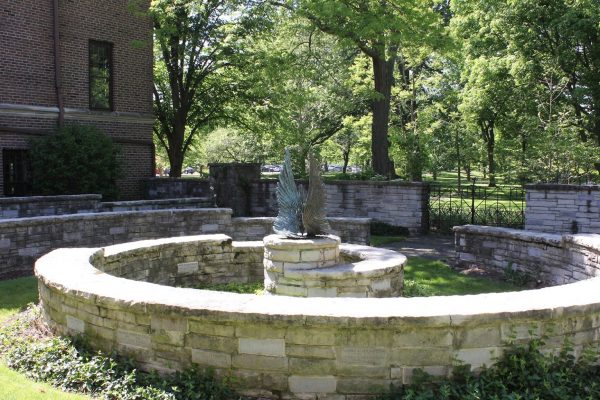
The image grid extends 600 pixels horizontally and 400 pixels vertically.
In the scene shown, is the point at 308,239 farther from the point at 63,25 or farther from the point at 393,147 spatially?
the point at 393,147

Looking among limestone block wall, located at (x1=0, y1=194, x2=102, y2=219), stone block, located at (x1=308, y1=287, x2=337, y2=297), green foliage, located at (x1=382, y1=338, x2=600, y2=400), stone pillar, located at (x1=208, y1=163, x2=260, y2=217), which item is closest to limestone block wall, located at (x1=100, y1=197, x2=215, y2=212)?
limestone block wall, located at (x1=0, y1=194, x2=102, y2=219)

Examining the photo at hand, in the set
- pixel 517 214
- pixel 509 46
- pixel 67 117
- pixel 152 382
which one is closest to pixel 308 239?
pixel 152 382

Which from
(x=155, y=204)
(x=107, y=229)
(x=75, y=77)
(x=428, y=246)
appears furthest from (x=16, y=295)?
Result: (x=75, y=77)

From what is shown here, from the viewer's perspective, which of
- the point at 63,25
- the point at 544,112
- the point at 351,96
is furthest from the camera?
the point at 351,96

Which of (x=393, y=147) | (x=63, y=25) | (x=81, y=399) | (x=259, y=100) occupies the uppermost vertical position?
(x=63, y=25)

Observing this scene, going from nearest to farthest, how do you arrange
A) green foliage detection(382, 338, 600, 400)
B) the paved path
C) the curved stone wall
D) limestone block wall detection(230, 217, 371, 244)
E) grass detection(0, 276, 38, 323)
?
1. green foliage detection(382, 338, 600, 400)
2. the curved stone wall
3. grass detection(0, 276, 38, 323)
4. the paved path
5. limestone block wall detection(230, 217, 371, 244)

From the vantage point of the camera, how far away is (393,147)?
22344 mm

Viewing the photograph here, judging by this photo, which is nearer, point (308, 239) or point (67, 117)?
point (308, 239)

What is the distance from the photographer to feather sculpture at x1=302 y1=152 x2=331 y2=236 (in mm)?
8541

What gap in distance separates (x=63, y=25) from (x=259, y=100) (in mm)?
8100

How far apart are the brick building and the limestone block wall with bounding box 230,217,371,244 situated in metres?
7.00

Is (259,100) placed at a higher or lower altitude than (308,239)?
higher

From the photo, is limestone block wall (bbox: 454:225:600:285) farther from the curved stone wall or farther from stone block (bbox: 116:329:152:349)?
stone block (bbox: 116:329:152:349)

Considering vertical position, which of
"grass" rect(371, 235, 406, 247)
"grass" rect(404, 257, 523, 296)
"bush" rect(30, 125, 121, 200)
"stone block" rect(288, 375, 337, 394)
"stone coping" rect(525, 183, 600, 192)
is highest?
"bush" rect(30, 125, 121, 200)
